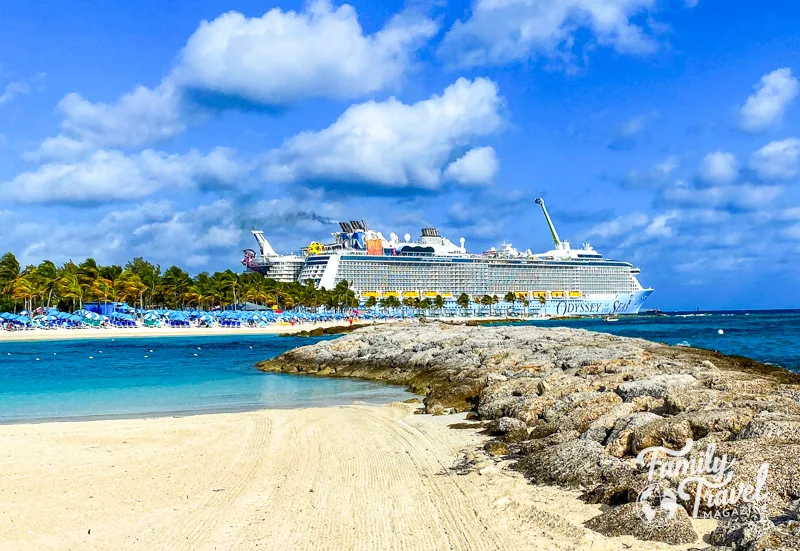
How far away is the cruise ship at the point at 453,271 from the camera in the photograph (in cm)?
11038

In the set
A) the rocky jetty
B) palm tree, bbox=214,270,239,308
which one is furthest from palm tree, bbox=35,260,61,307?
the rocky jetty

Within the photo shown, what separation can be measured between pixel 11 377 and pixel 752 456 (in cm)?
2634

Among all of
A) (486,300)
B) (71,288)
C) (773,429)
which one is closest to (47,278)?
(71,288)

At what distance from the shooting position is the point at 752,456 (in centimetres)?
627

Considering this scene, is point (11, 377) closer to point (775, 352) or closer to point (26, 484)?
point (26, 484)

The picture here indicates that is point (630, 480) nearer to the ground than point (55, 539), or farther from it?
farther from it

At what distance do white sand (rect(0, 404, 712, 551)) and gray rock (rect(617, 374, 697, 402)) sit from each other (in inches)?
99.9

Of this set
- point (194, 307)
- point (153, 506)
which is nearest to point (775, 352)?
point (153, 506)

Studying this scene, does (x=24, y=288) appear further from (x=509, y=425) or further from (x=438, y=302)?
(x=509, y=425)

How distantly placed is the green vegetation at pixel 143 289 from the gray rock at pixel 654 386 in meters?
73.1

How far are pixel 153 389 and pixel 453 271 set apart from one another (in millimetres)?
96213

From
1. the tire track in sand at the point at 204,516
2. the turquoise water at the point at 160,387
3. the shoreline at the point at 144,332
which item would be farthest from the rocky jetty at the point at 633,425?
the shoreline at the point at 144,332

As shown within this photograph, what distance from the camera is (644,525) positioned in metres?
5.68

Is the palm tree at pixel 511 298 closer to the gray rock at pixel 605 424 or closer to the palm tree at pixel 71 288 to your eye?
the palm tree at pixel 71 288
